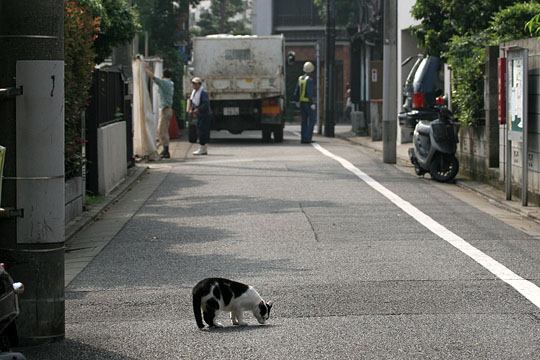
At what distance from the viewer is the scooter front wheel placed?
21.7 meters

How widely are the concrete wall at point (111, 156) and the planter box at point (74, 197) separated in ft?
6.98

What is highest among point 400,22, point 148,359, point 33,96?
point 400,22

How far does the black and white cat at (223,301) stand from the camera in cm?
856

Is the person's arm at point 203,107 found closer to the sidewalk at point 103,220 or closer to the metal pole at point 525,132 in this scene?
the sidewalk at point 103,220

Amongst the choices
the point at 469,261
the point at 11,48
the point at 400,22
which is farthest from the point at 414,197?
the point at 400,22

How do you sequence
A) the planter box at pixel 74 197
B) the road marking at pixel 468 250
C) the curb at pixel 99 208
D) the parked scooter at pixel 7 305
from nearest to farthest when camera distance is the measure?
the parked scooter at pixel 7 305 → the road marking at pixel 468 250 → the curb at pixel 99 208 → the planter box at pixel 74 197

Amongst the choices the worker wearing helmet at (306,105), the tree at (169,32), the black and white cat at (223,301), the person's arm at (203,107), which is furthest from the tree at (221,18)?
the black and white cat at (223,301)

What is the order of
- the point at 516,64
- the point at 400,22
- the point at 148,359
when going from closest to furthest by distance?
the point at 148,359 < the point at 516,64 < the point at 400,22

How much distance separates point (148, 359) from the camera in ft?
25.1

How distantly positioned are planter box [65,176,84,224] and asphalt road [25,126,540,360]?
70 centimetres

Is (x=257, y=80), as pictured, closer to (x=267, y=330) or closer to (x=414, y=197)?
(x=414, y=197)

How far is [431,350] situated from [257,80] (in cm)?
2876

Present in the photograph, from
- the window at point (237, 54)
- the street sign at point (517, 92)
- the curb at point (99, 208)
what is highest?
the window at point (237, 54)

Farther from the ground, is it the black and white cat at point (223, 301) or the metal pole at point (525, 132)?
the metal pole at point (525, 132)
